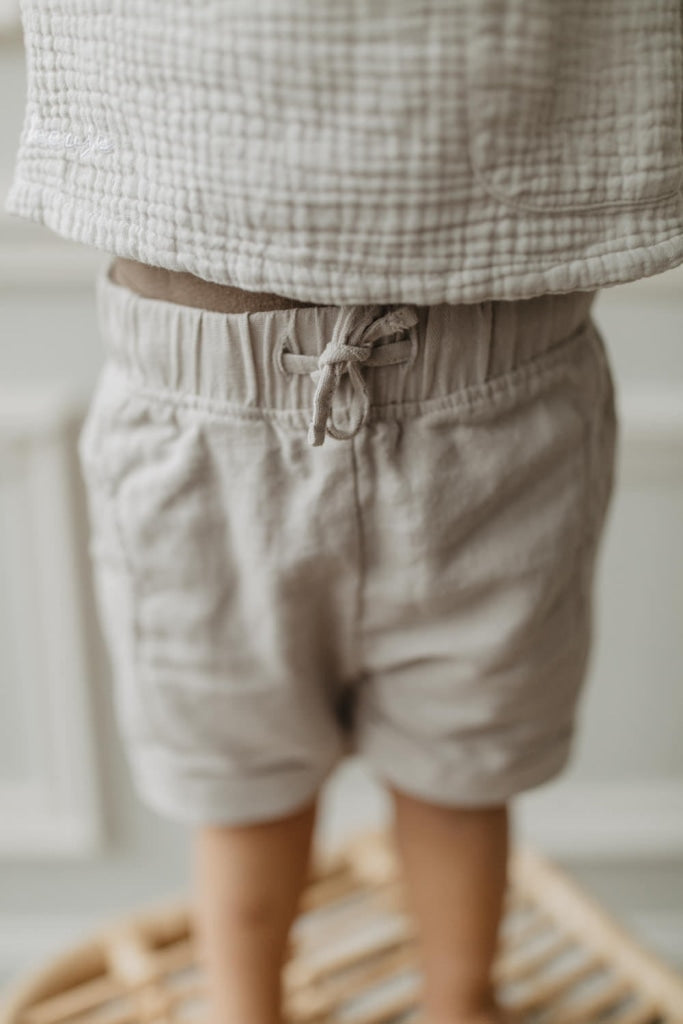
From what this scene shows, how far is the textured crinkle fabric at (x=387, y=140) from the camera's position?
0.39 meters

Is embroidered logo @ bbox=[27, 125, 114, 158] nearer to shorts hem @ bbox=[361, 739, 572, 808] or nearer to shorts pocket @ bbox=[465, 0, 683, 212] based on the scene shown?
shorts pocket @ bbox=[465, 0, 683, 212]

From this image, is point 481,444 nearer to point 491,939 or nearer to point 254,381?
point 254,381

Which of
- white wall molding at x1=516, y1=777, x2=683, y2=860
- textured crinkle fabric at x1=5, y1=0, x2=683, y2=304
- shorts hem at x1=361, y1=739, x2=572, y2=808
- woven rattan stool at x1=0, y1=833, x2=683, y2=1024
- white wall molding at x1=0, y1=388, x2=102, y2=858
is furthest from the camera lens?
white wall molding at x1=516, y1=777, x2=683, y2=860

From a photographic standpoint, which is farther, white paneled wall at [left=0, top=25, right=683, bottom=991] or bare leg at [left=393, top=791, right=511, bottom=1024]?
white paneled wall at [left=0, top=25, right=683, bottom=991]

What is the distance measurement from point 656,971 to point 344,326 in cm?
52

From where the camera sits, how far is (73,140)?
18.0 inches

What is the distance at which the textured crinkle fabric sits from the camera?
1.29 feet

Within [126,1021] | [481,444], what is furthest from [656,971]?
[481,444]

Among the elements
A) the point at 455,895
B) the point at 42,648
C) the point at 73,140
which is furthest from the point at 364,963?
the point at 73,140

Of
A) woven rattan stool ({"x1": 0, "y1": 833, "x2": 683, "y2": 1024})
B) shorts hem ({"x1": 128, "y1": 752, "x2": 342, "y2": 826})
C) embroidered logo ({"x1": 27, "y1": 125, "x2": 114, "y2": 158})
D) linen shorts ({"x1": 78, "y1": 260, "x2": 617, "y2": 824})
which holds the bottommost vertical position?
woven rattan stool ({"x1": 0, "y1": 833, "x2": 683, "y2": 1024})

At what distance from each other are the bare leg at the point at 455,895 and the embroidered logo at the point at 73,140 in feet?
1.23

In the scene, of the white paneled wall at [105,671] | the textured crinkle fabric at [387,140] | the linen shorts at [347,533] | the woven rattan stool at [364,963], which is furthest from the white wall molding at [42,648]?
the textured crinkle fabric at [387,140]

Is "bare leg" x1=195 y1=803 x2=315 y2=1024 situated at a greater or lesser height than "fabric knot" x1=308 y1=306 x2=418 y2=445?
lesser

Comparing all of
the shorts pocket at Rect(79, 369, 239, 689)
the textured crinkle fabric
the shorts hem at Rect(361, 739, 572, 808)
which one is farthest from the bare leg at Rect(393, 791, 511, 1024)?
the textured crinkle fabric
